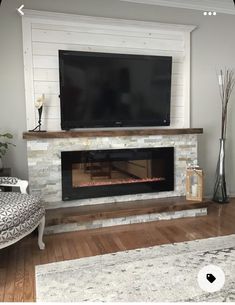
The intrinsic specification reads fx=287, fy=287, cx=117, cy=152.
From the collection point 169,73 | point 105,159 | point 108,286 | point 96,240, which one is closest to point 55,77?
point 105,159

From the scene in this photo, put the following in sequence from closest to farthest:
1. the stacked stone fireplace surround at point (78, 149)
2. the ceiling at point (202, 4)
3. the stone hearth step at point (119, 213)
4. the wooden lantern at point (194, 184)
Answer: the stone hearth step at point (119, 213) → the stacked stone fireplace surround at point (78, 149) → the wooden lantern at point (194, 184) → the ceiling at point (202, 4)

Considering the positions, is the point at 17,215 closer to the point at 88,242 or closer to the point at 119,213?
the point at 88,242

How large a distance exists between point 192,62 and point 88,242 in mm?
2605

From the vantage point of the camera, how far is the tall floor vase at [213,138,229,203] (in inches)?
148

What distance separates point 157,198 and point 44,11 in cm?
247

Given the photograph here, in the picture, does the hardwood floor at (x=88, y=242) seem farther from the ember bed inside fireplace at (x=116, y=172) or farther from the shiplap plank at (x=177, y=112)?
the shiplap plank at (x=177, y=112)

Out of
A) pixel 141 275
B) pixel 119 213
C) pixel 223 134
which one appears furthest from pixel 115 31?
pixel 141 275

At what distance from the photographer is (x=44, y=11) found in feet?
10.1

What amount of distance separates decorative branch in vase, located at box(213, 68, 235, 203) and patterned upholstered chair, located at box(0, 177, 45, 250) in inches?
93.7

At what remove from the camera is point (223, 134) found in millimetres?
3908

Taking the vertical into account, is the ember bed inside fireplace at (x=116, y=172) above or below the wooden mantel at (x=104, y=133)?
below

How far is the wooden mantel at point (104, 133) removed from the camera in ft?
9.64

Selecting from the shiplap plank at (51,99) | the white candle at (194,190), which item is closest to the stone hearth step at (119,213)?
the white candle at (194,190)

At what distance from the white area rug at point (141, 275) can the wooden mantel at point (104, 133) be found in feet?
4.21
